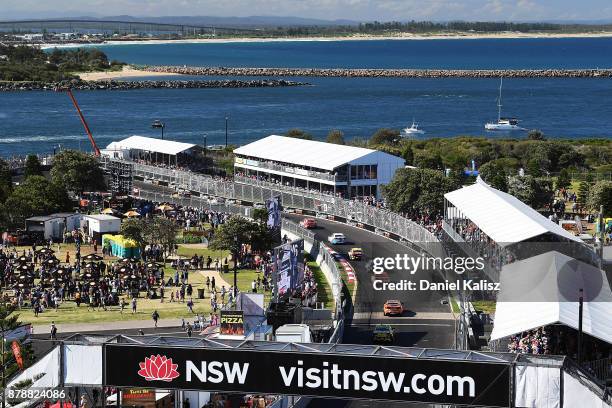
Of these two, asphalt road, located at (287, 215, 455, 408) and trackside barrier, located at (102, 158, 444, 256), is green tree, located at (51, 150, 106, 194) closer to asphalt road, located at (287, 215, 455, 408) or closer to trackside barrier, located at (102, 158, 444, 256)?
trackside barrier, located at (102, 158, 444, 256)

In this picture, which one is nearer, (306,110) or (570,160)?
(570,160)

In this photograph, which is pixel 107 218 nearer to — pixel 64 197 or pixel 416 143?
pixel 64 197

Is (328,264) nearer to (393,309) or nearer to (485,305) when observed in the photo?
(393,309)

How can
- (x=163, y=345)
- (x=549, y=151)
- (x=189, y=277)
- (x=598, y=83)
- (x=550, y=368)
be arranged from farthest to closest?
(x=598, y=83), (x=549, y=151), (x=189, y=277), (x=163, y=345), (x=550, y=368)

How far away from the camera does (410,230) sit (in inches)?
1412

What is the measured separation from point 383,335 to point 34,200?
2202cm

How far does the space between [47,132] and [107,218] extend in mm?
66239

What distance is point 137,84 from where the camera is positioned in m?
161

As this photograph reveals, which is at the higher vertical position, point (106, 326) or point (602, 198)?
point (602, 198)

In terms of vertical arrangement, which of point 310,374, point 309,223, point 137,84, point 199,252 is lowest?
point 137,84

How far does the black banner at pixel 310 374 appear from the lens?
46.3ft

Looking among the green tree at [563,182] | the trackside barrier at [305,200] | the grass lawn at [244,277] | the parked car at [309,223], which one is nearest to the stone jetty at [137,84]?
the trackside barrier at [305,200]

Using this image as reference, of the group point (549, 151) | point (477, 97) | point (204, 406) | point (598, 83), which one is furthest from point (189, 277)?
point (598, 83)

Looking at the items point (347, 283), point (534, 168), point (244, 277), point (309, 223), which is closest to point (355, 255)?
point (244, 277)
